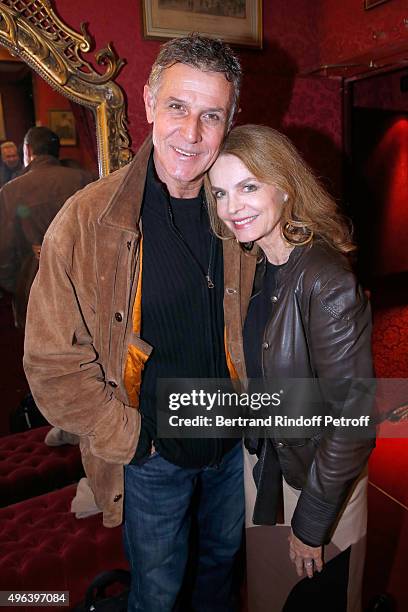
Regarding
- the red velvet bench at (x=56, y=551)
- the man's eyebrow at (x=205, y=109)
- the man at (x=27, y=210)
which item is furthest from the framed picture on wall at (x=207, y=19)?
the red velvet bench at (x=56, y=551)

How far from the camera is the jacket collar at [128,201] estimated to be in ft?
4.02

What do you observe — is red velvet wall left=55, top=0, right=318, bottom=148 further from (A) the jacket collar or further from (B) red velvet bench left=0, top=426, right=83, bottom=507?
(B) red velvet bench left=0, top=426, right=83, bottom=507

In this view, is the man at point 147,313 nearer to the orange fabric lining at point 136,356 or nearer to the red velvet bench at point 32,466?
the orange fabric lining at point 136,356

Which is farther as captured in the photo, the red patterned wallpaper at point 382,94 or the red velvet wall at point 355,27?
the red patterned wallpaper at point 382,94

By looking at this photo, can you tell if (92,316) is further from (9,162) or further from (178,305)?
(9,162)

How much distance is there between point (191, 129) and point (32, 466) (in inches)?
80.2

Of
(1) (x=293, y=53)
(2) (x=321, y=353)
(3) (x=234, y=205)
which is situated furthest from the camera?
(1) (x=293, y=53)

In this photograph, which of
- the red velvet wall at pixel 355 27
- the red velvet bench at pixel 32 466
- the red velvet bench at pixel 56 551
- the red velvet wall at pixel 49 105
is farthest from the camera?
the red velvet wall at pixel 355 27

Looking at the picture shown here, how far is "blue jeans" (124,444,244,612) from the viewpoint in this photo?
1414mm

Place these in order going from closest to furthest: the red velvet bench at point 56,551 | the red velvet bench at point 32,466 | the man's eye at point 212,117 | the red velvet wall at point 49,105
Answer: the man's eye at point 212,117 < the red velvet bench at point 56,551 < the red velvet wall at point 49,105 < the red velvet bench at point 32,466

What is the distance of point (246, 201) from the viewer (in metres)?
1.26

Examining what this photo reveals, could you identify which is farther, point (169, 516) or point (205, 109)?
point (169, 516)

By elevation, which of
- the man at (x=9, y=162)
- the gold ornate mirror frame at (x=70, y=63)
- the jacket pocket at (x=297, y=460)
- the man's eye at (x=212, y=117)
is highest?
the gold ornate mirror frame at (x=70, y=63)

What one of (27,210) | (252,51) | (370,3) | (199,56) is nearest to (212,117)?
(199,56)
